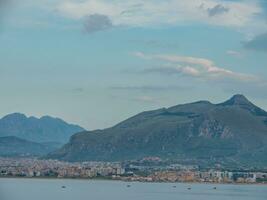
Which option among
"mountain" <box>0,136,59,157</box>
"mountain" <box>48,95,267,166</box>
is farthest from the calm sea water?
"mountain" <box>0,136,59,157</box>

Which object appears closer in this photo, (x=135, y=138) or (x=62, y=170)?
(x=62, y=170)

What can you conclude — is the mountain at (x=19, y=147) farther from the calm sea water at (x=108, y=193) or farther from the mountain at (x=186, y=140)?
the calm sea water at (x=108, y=193)

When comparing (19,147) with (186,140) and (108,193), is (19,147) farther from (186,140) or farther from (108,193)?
(108,193)

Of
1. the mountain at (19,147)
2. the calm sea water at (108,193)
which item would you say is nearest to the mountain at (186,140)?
the mountain at (19,147)

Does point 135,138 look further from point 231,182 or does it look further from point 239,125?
point 231,182

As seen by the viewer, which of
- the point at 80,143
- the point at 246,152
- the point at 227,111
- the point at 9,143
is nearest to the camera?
the point at 246,152

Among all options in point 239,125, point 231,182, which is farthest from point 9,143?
point 231,182

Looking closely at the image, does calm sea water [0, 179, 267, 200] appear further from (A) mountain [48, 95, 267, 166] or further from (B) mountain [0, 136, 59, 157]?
(B) mountain [0, 136, 59, 157]

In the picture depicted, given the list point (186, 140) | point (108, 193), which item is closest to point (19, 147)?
point (186, 140)
